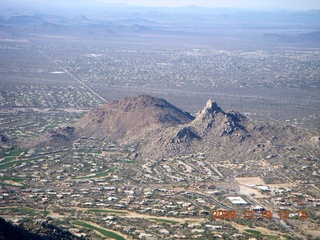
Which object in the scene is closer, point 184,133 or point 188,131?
point 184,133

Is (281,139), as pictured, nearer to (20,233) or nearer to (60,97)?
(20,233)

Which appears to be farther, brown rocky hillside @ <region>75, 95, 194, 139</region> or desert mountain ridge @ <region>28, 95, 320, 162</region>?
brown rocky hillside @ <region>75, 95, 194, 139</region>

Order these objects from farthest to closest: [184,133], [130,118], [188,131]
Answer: [130,118] → [188,131] → [184,133]

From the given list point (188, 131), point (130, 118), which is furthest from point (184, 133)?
point (130, 118)

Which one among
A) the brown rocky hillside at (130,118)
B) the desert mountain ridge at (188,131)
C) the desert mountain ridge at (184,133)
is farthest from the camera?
the brown rocky hillside at (130,118)

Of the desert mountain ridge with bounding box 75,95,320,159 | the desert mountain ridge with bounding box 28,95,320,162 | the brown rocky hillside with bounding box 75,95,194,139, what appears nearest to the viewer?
the desert mountain ridge with bounding box 28,95,320,162

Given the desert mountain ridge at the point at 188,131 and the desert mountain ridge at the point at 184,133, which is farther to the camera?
the desert mountain ridge at the point at 188,131

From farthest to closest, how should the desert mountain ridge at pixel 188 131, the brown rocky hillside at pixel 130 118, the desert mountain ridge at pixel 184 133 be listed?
1. the brown rocky hillside at pixel 130 118
2. the desert mountain ridge at pixel 188 131
3. the desert mountain ridge at pixel 184 133

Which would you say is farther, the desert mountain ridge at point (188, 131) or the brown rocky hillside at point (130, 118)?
the brown rocky hillside at point (130, 118)

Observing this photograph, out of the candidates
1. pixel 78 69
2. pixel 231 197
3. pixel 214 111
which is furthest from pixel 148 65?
pixel 231 197

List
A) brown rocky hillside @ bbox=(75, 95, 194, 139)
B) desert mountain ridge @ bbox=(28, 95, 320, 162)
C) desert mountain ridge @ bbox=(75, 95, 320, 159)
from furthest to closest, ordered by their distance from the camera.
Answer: brown rocky hillside @ bbox=(75, 95, 194, 139), desert mountain ridge @ bbox=(75, 95, 320, 159), desert mountain ridge @ bbox=(28, 95, 320, 162)

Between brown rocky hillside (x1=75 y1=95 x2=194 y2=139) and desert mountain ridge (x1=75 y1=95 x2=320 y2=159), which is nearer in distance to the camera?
desert mountain ridge (x1=75 y1=95 x2=320 y2=159)

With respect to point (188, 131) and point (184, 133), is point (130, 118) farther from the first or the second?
point (184, 133)
